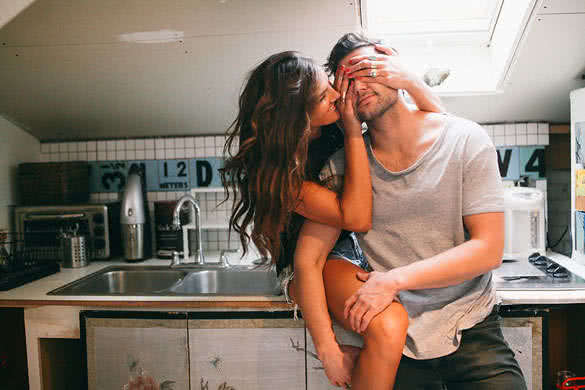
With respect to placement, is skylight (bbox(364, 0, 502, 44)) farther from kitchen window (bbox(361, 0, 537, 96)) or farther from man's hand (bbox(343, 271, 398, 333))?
man's hand (bbox(343, 271, 398, 333))

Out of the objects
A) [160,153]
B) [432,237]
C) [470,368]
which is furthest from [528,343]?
[160,153]

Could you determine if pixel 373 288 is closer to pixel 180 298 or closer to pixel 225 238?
pixel 180 298

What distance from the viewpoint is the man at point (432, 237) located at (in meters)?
1.26

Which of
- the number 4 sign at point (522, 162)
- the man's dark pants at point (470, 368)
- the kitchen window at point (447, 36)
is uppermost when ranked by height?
the kitchen window at point (447, 36)

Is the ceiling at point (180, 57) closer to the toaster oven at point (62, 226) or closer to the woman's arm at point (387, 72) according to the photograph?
the toaster oven at point (62, 226)

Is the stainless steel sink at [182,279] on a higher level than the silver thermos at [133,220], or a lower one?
lower

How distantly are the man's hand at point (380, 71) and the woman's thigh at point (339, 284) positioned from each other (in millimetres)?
572

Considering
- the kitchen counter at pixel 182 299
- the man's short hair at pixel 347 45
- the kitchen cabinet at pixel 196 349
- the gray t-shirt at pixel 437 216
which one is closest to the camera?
the gray t-shirt at pixel 437 216

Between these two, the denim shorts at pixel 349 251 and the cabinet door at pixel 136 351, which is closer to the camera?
the denim shorts at pixel 349 251

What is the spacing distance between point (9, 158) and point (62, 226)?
0.53 metres

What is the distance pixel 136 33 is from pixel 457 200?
5.30 feet

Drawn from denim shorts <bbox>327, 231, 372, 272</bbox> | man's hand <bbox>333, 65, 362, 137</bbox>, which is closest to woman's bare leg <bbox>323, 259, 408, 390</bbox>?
denim shorts <bbox>327, 231, 372, 272</bbox>

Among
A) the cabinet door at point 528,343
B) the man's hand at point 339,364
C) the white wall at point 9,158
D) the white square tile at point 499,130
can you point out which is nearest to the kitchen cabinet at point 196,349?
the man's hand at point 339,364

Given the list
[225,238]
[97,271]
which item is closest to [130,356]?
[97,271]
